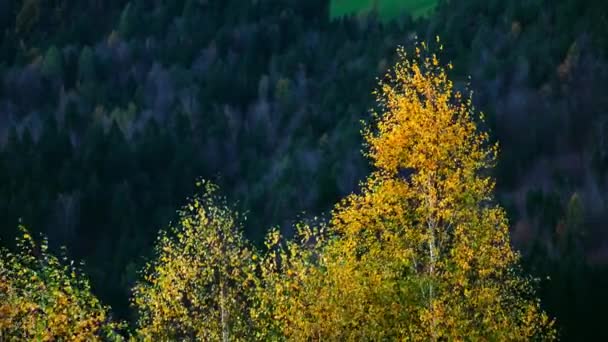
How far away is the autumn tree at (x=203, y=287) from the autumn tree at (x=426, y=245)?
14.6 ft

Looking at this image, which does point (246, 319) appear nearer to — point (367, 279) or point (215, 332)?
point (215, 332)

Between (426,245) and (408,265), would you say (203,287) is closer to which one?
(408,265)

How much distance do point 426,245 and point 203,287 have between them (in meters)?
8.57

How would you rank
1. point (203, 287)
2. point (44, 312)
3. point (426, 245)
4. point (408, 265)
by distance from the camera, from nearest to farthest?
point (408, 265) → point (426, 245) → point (44, 312) → point (203, 287)

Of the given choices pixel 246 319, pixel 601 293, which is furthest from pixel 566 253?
pixel 246 319

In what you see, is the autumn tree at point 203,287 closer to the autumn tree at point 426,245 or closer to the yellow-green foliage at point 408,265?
the yellow-green foliage at point 408,265

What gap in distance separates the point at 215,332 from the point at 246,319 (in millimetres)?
1433

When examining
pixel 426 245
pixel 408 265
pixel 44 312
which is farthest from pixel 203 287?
pixel 426 245


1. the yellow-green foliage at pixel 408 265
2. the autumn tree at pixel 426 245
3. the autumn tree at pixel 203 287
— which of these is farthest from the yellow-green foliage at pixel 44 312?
the autumn tree at pixel 426 245

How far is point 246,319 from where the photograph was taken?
4362cm

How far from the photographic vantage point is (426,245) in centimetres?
3778

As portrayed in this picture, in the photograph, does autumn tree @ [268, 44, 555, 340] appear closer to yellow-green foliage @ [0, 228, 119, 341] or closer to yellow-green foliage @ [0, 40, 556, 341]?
yellow-green foliage @ [0, 40, 556, 341]

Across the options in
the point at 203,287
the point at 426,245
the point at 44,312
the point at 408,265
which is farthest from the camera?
the point at 203,287

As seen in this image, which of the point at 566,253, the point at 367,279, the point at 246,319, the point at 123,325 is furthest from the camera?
the point at 566,253
